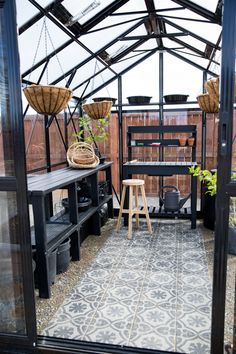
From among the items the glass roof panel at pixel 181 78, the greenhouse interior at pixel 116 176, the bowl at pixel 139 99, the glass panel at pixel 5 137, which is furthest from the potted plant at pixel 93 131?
the glass panel at pixel 5 137

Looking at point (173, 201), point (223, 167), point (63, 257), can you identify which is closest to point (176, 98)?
point (173, 201)

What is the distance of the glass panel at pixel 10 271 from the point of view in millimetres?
1760

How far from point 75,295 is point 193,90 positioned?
11.3 feet

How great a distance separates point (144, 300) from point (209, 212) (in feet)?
6.99

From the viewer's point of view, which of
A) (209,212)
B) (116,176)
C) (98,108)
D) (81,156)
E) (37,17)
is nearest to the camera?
(37,17)

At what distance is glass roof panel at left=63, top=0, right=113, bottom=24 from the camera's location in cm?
262

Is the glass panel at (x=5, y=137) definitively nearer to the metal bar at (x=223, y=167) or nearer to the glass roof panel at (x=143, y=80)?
the metal bar at (x=223, y=167)

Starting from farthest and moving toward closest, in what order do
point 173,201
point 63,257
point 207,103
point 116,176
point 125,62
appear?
point 116,176 < point 173,201 < point 125,62 < point 207,103 < point 63,257

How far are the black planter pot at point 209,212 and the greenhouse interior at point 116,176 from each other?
0.02m

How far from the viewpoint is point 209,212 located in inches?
169

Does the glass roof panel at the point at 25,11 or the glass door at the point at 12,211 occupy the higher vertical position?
the glass roof panel at the point at 25,11

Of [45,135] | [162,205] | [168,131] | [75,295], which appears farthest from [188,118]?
[75,295]

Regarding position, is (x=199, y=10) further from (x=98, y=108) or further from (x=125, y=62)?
(x=125, y=62)

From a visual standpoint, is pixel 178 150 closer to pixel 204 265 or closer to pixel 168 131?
pixel 168 131
